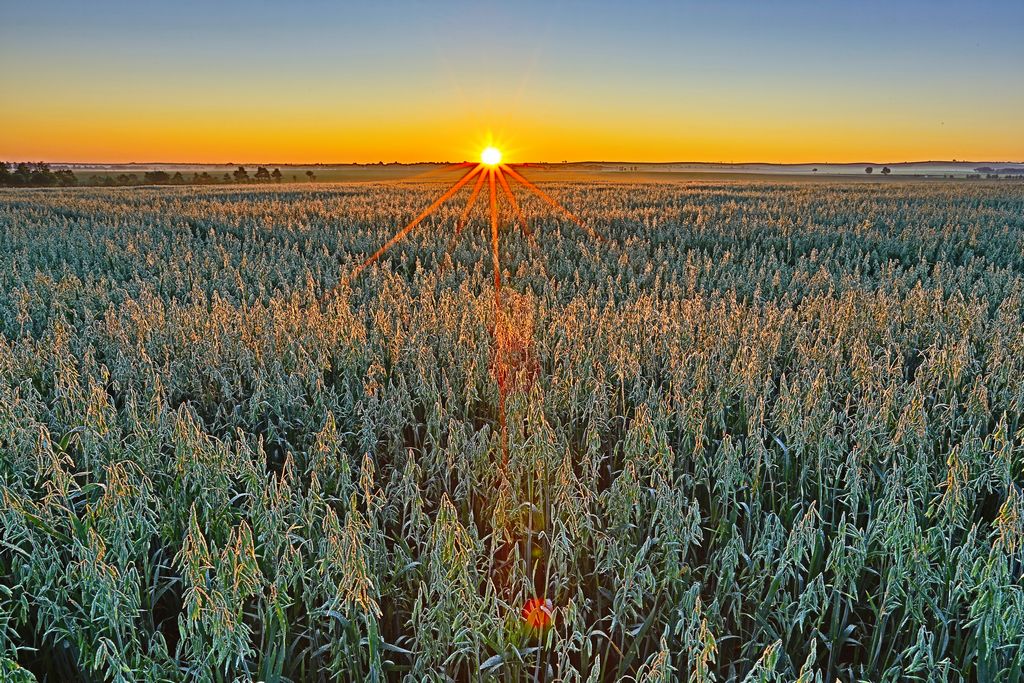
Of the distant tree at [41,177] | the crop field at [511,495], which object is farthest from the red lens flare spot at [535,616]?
the distant tree at [41,177]

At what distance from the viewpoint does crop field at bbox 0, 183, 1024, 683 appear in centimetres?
187

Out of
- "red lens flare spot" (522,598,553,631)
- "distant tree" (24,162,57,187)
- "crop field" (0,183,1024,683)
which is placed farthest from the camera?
"distant tree" (24,162,57,187)

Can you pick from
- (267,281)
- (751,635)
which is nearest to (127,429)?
(751,635)

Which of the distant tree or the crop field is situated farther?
the distant tree

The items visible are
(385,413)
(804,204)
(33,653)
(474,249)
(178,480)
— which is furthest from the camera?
(804,204)

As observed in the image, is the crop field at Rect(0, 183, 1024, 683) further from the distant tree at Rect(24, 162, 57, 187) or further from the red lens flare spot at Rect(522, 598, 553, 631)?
the distant tree at Rect(24, 162, 57, 187)

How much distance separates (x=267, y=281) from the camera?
9.09m

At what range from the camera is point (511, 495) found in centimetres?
240

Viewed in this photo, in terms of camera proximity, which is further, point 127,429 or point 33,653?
point 127,429

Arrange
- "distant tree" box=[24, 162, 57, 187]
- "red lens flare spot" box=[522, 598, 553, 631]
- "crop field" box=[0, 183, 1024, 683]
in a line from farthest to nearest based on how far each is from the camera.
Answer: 1. "distant tree" box=[24, 162, 57, 187]
2. "red lens flare spot" box=[522, 598, 553, 631]
3. "crop field" box=[0, 183, 1024, 683]

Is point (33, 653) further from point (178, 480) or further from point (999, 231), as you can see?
point (999, 231)

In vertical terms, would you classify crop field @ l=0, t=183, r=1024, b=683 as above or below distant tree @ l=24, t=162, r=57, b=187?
below

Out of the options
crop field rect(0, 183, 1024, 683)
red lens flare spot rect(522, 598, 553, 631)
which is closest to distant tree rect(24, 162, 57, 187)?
crop field rect(0, 183, 1024, 683)

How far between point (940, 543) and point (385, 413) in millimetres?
2626
